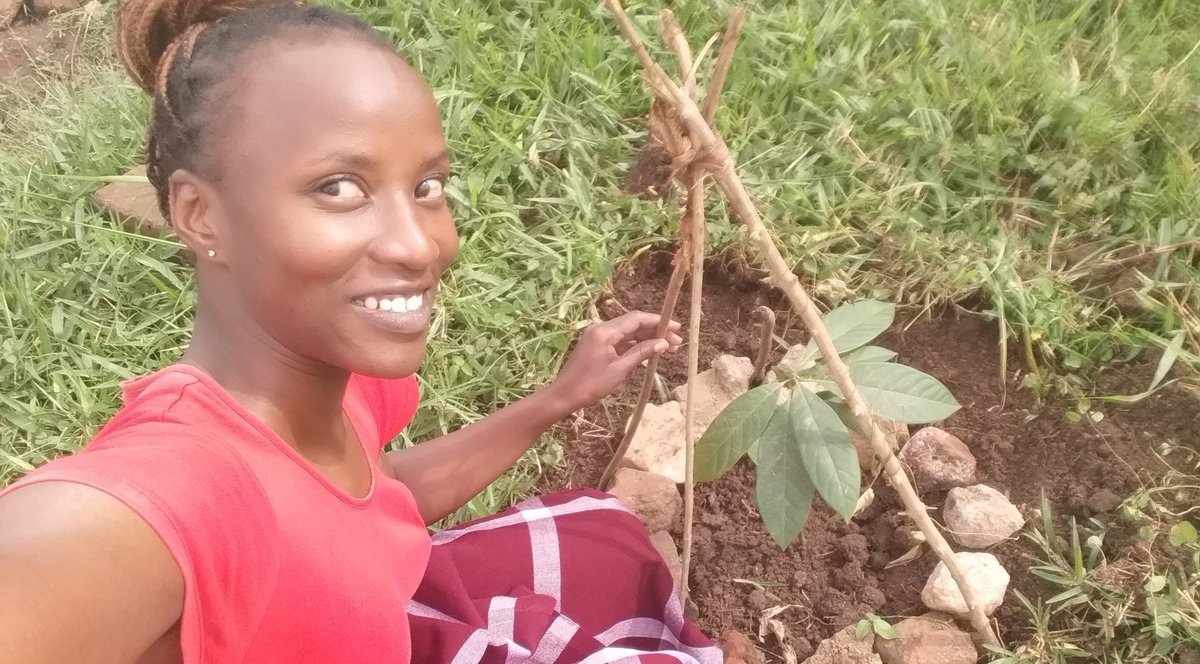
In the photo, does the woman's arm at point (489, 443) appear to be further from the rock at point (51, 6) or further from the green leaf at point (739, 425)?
the rock at point (51, 6)

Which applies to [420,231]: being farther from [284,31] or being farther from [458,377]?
[458,377]

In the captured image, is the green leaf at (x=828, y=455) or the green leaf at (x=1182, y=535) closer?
the green leaf at (x=828, y=455)

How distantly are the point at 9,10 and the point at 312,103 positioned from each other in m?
2.53

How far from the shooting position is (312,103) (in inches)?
32.2

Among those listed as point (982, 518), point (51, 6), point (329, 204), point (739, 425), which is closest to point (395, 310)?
point (329, 204)

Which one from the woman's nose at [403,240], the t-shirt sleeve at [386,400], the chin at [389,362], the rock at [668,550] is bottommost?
the rock at [668,550]

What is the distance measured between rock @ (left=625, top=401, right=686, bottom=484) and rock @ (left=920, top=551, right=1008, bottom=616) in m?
0.48

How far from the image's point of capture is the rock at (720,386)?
166 cm

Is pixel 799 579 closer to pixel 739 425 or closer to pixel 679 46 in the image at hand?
pixel 739 425

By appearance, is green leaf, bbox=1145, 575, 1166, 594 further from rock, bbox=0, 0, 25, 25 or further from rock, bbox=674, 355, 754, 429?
rock, bbox=0, 0, 25, 25

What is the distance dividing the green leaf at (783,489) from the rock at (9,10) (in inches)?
110

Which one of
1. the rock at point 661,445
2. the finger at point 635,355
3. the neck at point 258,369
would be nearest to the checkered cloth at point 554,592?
the rock at point 661,445

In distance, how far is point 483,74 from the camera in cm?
205

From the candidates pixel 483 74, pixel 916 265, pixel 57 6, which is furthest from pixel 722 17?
pixel 57 6
